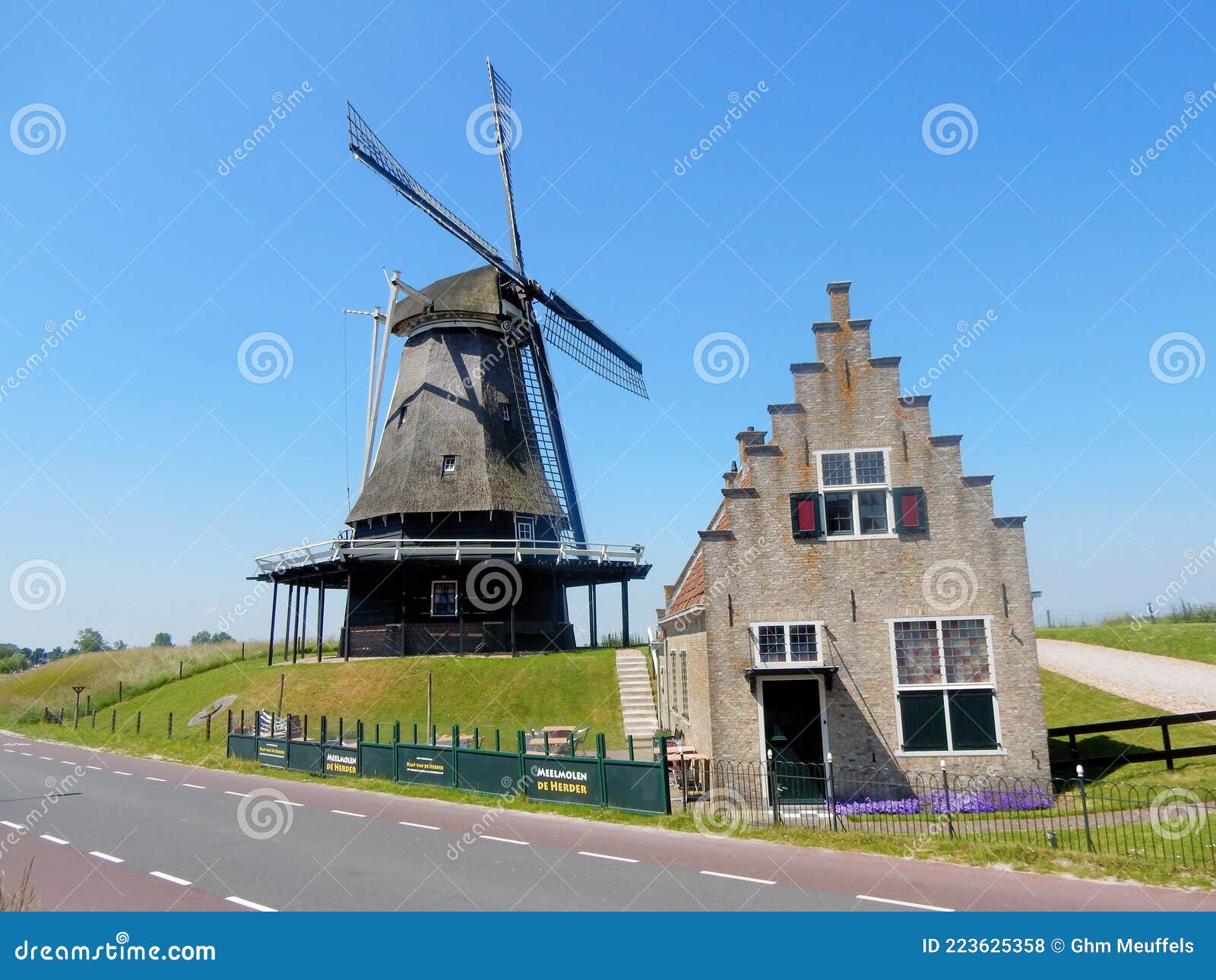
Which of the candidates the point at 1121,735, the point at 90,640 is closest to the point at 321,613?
the point at 1121,735

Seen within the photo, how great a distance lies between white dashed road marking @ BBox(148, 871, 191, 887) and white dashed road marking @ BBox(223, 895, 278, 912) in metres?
1.21

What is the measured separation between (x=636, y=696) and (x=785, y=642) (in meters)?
12.7

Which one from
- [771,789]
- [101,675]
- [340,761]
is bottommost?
[340,761]

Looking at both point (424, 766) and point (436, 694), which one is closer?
point (424, 766)

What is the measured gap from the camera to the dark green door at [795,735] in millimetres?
16578

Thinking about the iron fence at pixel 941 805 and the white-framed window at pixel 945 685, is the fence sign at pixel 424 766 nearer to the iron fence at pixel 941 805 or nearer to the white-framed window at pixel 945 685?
the iron fence at pixel 941 805

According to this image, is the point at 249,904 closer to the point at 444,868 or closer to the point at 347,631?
the point at 444,868

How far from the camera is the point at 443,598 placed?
3534 cm

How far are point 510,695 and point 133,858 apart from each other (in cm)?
1716

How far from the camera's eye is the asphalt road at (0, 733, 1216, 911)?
1001 cm

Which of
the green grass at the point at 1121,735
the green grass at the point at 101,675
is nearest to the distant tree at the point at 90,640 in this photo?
the green grass at the point at 101,675

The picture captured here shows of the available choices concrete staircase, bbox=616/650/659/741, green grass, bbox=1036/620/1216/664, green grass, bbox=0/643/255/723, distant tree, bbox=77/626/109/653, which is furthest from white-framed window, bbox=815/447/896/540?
distant tree, bbox=77/626/109/653

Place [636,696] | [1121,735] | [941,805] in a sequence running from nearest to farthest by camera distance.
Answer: [941,805] < [1121,735] < [636,696]

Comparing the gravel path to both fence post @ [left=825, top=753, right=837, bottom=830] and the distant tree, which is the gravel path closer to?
fence post @ [left=825, top=753, right=837, bottom=830]
